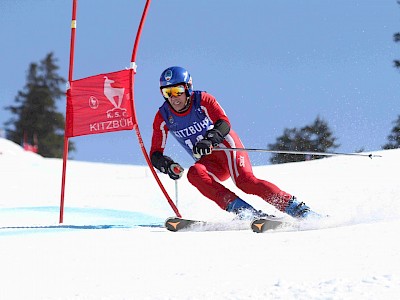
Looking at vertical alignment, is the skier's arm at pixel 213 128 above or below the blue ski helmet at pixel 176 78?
below

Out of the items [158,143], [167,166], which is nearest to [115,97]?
[158,143]

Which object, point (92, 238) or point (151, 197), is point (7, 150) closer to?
point (151, 197)

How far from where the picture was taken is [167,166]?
4270 millimetres

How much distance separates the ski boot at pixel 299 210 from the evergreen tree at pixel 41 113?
28192 millimetres

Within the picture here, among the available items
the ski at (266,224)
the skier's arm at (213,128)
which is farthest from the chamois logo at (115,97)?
the ski at (266,224)

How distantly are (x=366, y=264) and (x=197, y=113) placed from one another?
241 centimetres

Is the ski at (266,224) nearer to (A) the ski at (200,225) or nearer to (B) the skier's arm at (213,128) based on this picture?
(A) the ski at (200,225)

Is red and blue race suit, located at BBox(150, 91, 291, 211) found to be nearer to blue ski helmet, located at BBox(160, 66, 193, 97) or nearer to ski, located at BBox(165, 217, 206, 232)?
blue ski helmet, located at BBox(160, 66, 193, 97)

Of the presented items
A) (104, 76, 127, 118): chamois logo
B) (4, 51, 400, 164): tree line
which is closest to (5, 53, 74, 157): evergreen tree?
(4, 51, 400, 164): tree line

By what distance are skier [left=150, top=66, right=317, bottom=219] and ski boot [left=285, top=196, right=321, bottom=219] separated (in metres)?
0.24

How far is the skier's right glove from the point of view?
424 cm

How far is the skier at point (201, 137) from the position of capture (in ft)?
13.0

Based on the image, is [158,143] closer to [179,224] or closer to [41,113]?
[179,224]

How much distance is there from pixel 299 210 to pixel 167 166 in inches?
42.4
